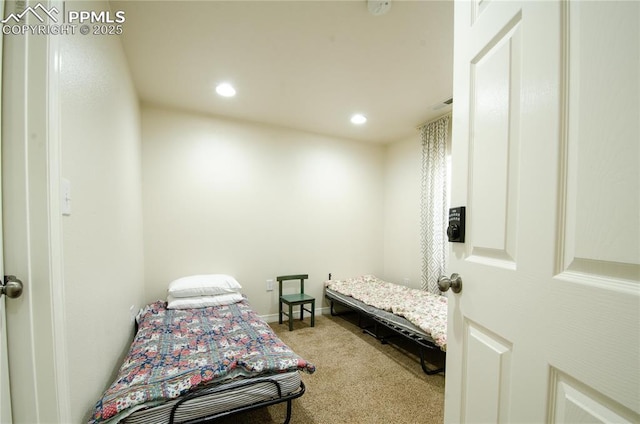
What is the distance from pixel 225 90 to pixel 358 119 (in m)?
1.56

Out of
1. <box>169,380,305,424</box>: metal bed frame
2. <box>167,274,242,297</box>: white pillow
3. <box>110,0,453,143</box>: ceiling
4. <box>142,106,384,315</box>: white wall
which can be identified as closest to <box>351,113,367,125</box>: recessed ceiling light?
<box>110,0,453,143</box>: ceiling

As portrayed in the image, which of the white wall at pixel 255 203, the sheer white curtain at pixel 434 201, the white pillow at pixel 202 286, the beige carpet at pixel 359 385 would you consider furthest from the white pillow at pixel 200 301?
the sheer white curtain at pixel 434 201

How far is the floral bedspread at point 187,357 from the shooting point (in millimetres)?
1238

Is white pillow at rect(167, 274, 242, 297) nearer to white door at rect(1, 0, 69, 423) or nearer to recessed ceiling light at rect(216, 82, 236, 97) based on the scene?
white door at rect(1, 0, 69, 423)

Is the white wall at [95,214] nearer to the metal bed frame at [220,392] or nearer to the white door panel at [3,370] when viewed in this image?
the white door panel at [3,370]

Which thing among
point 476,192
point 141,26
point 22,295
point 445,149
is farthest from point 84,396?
point 445,149

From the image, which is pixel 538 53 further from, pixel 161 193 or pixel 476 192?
pixel 161 193

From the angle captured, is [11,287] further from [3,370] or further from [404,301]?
[404,301]

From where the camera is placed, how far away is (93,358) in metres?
1.23

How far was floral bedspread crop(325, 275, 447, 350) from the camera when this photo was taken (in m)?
2.15

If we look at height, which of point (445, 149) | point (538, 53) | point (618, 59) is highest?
point (445, 149)

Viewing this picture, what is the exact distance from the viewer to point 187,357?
1623 millimetres

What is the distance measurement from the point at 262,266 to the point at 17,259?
2579 millimetres

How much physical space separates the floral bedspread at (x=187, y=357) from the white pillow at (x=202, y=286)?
8.4 inches
